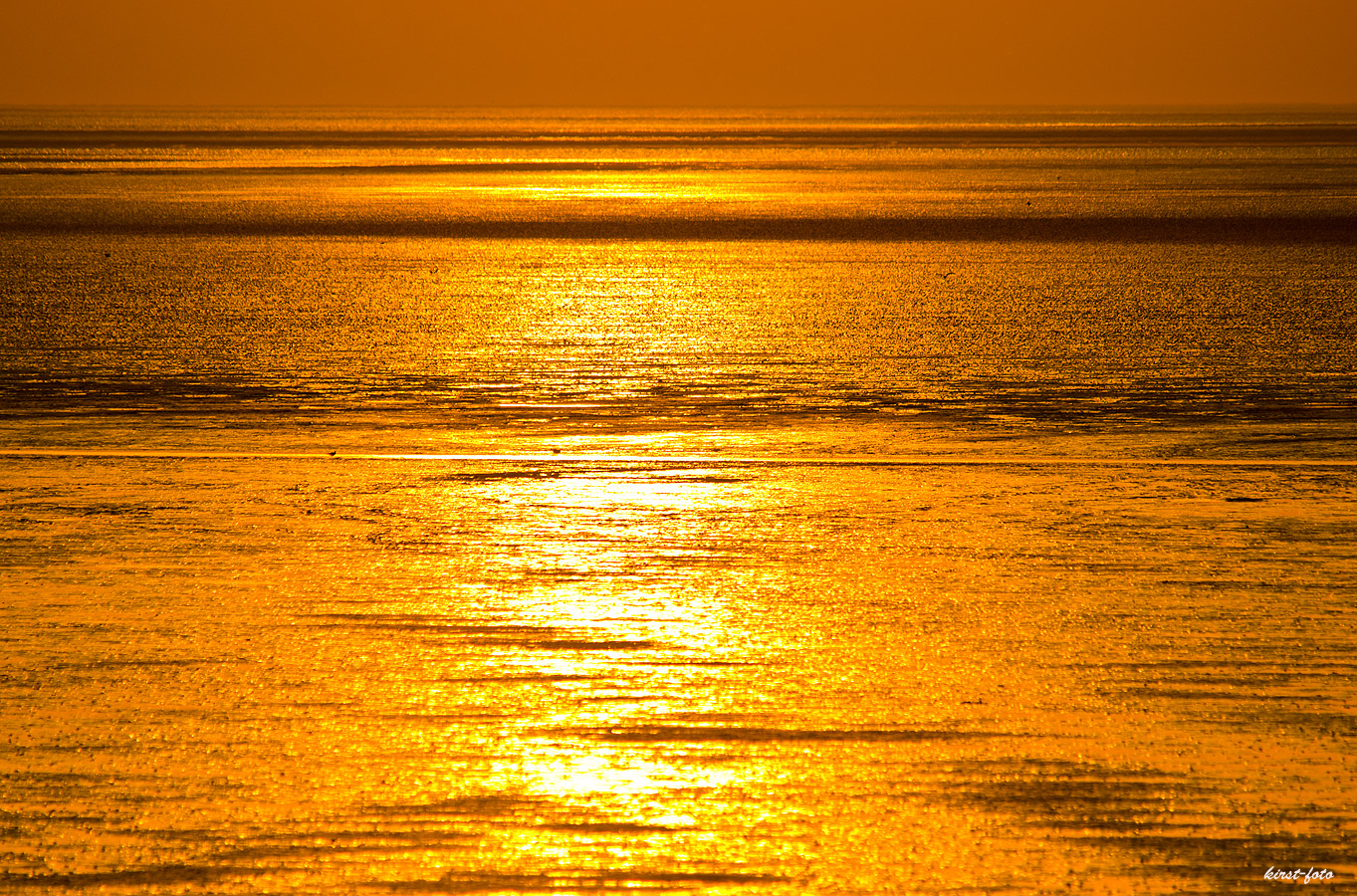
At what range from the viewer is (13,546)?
536 cm

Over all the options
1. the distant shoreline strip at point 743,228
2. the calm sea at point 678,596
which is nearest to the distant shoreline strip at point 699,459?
the calm sea at point 678,596

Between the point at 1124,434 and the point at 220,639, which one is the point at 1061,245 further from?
the point at 220,639

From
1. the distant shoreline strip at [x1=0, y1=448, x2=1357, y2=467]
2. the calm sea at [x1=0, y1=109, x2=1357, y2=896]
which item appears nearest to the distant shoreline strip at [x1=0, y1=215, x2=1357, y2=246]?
the calm sea at [x1=0, y1=109, x2=1357, y2=896]

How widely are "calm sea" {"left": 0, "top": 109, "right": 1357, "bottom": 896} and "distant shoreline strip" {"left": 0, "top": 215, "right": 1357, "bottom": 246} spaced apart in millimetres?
8990

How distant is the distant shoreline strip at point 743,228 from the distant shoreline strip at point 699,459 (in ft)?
47.3

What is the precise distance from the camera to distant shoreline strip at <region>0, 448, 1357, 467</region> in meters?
6.50

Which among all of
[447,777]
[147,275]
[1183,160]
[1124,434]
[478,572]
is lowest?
[447,777]

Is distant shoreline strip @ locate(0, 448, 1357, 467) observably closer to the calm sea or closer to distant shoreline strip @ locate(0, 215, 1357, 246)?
the calm sea

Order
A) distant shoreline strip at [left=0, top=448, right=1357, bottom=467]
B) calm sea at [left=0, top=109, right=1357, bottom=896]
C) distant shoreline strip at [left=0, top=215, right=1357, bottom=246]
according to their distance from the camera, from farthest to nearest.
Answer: distant shoreline strip at [left=0, top=215, right=1357, bottom=246]
distant shoreline strip at [left=0, top=448, right=1357, bottom=467]
calm sea at [left=0, top=109, right=1357, bottom=896]

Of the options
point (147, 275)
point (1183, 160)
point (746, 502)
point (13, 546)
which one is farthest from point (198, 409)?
point (1183, 160)

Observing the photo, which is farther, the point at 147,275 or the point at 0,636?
the point at 147,275

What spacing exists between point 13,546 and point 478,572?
5.83 ft

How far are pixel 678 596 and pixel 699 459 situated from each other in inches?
79.7

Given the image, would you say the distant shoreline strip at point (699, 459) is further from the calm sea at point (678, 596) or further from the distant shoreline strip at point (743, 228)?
the distant shoreline strip at point (743, 228)
